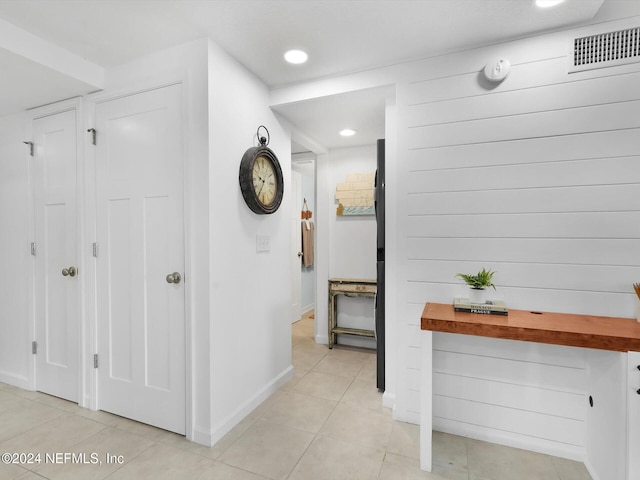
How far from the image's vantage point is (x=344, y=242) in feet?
12.1

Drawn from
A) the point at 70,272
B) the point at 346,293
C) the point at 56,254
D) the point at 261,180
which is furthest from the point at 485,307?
the point at 56,254

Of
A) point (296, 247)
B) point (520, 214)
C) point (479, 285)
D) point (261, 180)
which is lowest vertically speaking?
point (479, 285)

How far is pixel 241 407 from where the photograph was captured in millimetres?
2176

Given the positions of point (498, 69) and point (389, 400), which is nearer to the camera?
point (498, 69)

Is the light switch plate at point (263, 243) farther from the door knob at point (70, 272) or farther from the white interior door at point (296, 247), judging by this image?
the white interior door at point (296, 247)

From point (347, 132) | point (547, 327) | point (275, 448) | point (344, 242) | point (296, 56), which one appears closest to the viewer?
point (547, 327)

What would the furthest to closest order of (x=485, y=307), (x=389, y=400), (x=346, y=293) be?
1. (x=346, y=293)
2. (x=389, y=400)
3. (x=485, y=307)

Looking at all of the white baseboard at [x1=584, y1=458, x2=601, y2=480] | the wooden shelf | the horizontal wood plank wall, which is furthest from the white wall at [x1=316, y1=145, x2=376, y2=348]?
the white baseboard at [x1=584, y1=458, x2=601, y2=480]

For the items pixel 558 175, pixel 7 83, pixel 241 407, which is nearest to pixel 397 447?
pixel 241 407

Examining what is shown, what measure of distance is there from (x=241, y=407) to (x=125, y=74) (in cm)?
239

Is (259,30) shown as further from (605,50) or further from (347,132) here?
(605,50)

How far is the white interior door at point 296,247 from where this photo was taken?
473 centimetres

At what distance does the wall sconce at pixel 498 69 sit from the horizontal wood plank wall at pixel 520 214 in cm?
6

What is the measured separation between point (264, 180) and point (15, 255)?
7.25 feet
